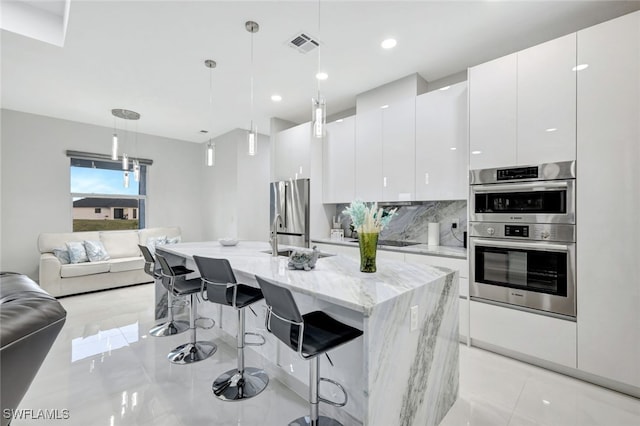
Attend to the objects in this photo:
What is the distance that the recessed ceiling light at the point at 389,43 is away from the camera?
279cm

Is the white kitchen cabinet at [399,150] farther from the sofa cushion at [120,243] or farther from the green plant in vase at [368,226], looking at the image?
the sofa cushion at [120,243]

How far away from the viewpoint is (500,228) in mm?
2609

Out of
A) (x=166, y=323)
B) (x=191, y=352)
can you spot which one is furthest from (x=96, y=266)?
(x=191, y=352)

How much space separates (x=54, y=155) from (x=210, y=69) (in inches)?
150

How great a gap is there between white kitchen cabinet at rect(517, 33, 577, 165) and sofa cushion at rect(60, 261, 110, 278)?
587 centimetres

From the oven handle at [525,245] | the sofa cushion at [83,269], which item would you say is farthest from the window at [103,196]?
the oven handle at [525,245]

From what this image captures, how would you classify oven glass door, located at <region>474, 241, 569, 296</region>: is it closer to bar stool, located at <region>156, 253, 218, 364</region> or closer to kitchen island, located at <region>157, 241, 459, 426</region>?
→ kitchen island, located at <region>157, 241, 459, 426</region>

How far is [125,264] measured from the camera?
5016 mm

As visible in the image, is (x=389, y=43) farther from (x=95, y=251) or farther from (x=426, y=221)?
(x=95, y=251)

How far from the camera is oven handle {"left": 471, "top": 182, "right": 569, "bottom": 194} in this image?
233 centimetres

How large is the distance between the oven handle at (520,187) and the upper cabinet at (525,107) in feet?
0.61

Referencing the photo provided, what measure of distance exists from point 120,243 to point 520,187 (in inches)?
247

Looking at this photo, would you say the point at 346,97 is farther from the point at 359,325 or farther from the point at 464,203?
the point at 359,325

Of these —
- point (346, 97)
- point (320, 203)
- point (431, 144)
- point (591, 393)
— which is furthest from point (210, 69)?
point (591, 393)
